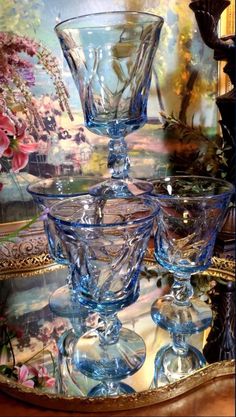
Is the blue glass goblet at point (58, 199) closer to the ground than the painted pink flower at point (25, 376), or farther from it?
farther from it

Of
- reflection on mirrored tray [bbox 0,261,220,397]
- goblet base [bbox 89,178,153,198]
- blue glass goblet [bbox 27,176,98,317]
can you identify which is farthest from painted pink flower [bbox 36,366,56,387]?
goblet base [bbox 89,178,153,198]

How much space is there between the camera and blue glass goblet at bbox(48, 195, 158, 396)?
1.67 ft

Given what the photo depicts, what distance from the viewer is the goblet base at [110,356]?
55 centimetres

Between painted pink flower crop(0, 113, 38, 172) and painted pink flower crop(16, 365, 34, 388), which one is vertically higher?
painted pink flower crop(0, 113, 38, 172)

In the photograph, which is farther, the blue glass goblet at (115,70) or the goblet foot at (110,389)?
the blue glass goblet at (115,70)

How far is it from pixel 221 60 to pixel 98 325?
45 centimetres

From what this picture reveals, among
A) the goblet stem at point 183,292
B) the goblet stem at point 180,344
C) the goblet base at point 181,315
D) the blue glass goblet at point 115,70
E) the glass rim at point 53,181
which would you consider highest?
the blue glass goblet at point 115,70

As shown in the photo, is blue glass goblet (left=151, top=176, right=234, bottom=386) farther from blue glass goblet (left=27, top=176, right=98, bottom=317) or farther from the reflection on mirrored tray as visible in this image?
blue glass goblet (left=27, top=176, right=98, bottom=317)

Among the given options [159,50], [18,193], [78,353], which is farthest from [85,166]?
[78,353]

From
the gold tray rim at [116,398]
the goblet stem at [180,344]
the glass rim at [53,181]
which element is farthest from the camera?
the glass rim at [53,181]

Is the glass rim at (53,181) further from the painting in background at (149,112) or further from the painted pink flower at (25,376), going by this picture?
the painted pink flower at (25,376)

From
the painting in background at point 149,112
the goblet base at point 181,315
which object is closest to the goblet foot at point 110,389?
the goblet base at point 181,315

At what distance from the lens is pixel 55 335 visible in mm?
625

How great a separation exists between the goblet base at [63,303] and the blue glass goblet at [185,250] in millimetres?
105
